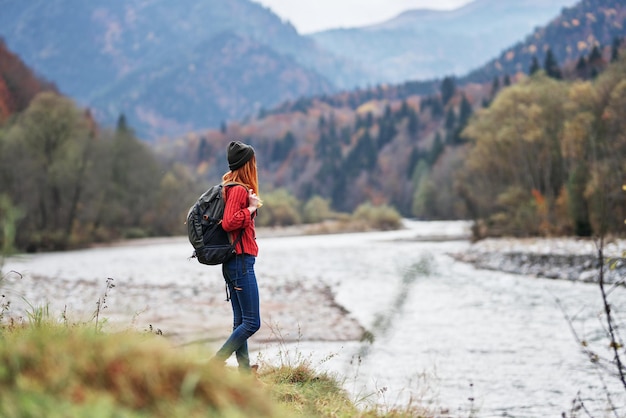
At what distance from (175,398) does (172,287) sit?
2210cm

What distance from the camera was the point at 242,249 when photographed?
19.4ft

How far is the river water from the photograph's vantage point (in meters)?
8.02

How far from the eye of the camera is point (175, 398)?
2484mm

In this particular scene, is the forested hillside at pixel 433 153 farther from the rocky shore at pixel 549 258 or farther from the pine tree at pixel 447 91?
the rocky shore at pixel 549 258

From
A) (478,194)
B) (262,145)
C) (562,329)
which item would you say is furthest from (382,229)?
(262,145)

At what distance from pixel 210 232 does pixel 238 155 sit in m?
0.74

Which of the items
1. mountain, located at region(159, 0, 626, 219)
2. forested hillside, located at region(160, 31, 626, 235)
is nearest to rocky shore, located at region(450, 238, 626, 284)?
forested hillside, located at region(160, 31, 626, 235)

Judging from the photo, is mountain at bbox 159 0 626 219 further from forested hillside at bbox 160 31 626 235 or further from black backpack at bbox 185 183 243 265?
black backpack at bbox 185 183 243 265

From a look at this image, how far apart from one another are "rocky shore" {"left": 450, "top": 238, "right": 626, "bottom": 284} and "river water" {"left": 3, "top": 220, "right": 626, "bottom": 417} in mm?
991

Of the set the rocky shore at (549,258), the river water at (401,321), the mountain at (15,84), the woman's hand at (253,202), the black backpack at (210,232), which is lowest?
the rocky shore at (549,258)

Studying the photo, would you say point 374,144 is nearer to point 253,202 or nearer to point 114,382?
point 253,202

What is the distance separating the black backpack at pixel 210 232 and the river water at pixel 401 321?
675 mm

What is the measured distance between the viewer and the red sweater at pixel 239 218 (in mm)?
5812

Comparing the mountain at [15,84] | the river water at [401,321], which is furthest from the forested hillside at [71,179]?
the river water at [401,321]
